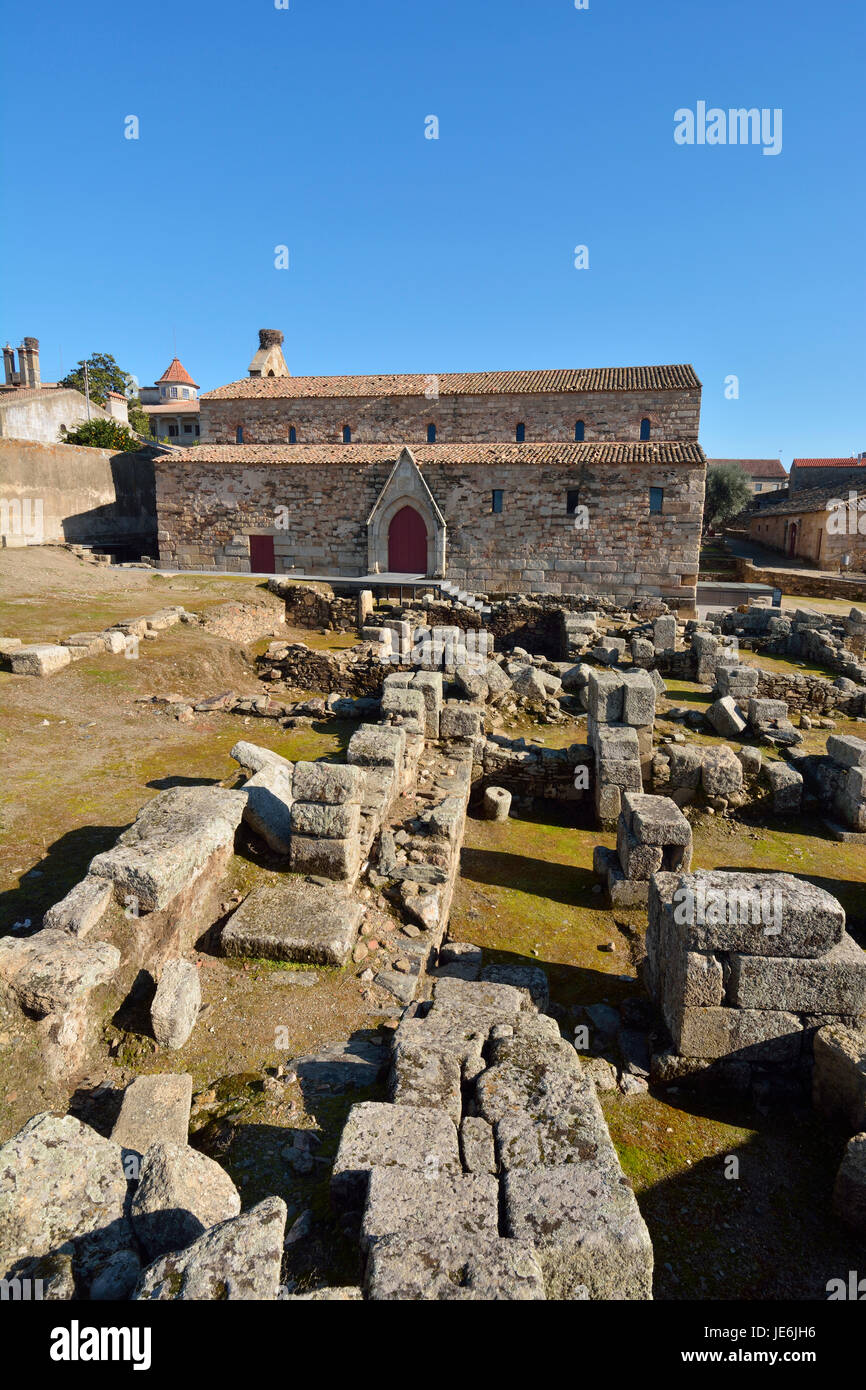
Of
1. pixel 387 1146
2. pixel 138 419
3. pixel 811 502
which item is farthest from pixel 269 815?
pixel 138 419

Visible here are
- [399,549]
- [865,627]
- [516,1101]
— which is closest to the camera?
[516,1101]

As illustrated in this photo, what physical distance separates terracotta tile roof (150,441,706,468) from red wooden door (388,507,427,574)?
2.19 m

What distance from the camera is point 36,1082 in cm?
402

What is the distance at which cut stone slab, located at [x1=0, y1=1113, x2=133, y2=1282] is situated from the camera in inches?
113

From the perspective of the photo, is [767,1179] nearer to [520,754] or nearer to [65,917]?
[65,917]

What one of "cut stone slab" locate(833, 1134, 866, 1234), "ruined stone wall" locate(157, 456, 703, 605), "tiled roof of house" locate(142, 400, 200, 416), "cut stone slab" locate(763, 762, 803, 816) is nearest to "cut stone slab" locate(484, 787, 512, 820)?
"cut stone slab" locate(763, 762, 803, 816)

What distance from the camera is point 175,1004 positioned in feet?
15.1

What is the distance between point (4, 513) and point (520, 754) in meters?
23.9

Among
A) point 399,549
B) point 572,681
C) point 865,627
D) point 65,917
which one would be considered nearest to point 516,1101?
point 65,917

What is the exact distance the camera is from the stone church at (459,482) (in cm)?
2772

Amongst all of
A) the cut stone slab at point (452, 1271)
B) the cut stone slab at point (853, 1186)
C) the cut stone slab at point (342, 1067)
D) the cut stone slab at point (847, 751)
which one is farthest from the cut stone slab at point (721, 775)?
the cut stone slab at point (452, 1271)

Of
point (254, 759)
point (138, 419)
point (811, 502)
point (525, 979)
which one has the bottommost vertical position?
point (525, 979)

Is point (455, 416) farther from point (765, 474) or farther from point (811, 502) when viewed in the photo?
point (765, 474)

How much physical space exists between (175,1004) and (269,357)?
1701 inches
